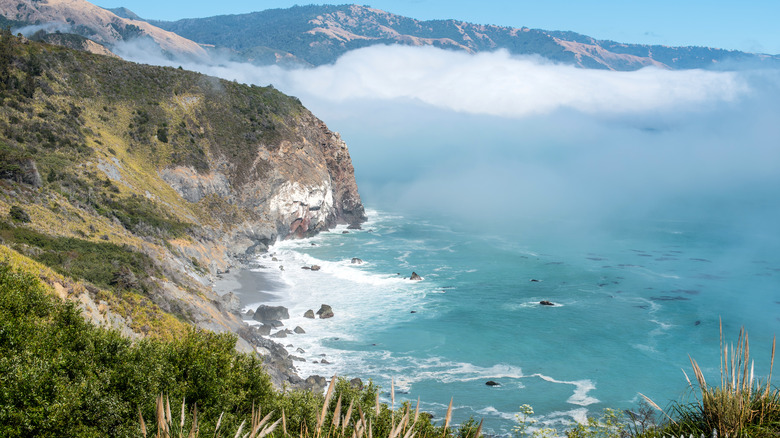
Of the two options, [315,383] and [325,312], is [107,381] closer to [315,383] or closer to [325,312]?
[315,383]

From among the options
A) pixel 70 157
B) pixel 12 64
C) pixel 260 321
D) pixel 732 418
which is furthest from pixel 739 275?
pixel 12 64

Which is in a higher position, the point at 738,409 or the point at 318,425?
the point at 738,409

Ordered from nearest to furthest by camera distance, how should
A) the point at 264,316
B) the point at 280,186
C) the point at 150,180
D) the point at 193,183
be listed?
the point at 264,316 < the point at 150,180 < the point at 193,183 < the point at 280,186

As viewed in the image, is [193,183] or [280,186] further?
[280,186]

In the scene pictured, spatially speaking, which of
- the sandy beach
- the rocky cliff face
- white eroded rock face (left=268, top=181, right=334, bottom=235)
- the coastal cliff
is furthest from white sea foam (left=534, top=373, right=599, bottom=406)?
white eroded rock face (left=268, top=181, right=334, bottom=235)

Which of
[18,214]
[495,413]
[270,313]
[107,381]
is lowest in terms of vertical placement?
[270,313]

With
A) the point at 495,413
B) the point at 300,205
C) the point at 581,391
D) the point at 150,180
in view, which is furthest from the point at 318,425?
the point at 300,205

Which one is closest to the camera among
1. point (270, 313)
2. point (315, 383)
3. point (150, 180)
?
point (315, 383)

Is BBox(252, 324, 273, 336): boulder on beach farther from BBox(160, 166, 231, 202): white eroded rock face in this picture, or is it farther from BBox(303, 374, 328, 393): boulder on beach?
BBox(160, 166, 231, 202): white eroded rock face
